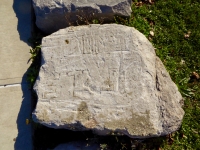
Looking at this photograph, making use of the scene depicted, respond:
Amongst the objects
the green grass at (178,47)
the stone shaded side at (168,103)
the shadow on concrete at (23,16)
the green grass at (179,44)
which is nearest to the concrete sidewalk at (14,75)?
the shadow on concrete at (23,16)

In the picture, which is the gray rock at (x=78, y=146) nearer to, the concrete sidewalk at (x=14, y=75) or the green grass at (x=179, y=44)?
the concrete sidewalk at (x=14, y=75)

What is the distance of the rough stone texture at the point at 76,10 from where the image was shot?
3.97m

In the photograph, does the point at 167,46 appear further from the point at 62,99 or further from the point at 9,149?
the point at 9,149

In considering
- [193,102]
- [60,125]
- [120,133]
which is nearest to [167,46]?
[193,102]


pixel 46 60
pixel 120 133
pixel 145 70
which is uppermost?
pixel 145 70

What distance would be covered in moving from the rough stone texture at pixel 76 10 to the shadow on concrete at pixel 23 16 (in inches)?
10.0

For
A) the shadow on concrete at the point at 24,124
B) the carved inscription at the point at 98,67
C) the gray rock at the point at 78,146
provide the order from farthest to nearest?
the shadow on concrete at the point at 24,124, the gray rock at the point at 78,146, the carved inscription at the point at 98,67

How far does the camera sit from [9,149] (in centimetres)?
376

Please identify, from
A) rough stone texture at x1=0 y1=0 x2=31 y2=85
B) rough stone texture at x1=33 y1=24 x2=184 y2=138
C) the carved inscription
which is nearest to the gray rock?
rough stone texture at x1=33 y1=24 x2=184 y2=138

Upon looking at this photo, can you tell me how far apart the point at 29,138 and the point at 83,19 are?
1511 mm

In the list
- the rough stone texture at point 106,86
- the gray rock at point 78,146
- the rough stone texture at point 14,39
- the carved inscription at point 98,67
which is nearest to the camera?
the rough stone texture at point 106,86

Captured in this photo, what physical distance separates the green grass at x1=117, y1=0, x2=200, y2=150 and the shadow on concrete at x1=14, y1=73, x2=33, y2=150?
140 cm

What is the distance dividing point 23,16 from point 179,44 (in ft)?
6.55

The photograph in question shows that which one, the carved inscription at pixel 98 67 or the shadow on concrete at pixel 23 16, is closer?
the carved inscription at pixel 98 67
